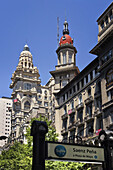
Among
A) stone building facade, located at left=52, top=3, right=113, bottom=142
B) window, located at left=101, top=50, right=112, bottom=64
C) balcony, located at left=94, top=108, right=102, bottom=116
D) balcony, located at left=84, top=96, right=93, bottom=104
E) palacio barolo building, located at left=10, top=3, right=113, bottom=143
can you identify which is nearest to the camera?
stone building facade, located at left=52, top=3, right=113, bottom=142

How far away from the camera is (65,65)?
7212 cm

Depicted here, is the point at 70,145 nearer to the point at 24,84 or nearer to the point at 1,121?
the point at 24,84

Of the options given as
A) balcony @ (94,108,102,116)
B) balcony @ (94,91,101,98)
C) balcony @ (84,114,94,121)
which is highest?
balcony @ (94,91,101,98)

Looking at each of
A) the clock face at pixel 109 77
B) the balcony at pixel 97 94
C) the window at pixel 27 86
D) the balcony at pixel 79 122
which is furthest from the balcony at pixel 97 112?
the window at pixel 27 86

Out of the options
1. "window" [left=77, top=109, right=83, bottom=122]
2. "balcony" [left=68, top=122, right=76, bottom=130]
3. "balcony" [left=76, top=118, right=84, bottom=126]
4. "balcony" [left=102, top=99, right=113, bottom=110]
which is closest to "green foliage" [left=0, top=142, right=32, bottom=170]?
"balcony" [left=68, top=122, right=76, bottom=130]

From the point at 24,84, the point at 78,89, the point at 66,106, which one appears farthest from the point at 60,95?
the point at 24,84

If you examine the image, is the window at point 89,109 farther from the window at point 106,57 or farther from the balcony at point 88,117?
the window at point 106,57

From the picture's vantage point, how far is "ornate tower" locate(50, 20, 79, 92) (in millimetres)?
70688

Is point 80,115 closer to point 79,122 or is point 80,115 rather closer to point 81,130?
point 79,122

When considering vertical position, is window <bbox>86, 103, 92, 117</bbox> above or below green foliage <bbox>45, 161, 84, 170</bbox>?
above

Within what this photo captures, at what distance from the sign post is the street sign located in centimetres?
36

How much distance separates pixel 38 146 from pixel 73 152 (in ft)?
6.35

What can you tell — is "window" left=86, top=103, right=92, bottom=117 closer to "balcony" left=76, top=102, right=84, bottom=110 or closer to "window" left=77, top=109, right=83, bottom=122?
"balcony" left=76, top=102, right=84, bottom=110

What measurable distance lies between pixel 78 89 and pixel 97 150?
45.4 meters
